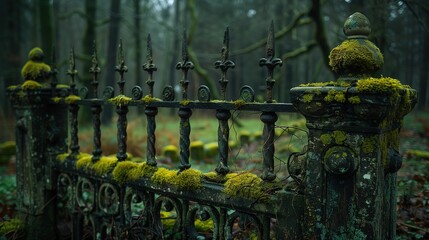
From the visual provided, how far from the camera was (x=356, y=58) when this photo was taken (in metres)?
1.86

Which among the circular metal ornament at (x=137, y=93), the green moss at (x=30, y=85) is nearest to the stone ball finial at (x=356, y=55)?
the circular metal ornament at (x=137, y=93)

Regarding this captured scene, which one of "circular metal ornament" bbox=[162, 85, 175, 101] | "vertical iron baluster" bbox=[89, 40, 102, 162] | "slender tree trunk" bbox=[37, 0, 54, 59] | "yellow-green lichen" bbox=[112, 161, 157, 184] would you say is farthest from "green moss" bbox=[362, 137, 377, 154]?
"slender tree trunk" bbox=[37, 0, 54, 59]

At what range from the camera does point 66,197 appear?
3850 mm

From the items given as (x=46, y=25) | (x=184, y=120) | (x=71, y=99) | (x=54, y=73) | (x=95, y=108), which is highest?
(x=46, y=25)

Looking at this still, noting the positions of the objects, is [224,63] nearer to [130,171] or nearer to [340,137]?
[340,137]

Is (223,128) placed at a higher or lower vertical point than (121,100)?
lower

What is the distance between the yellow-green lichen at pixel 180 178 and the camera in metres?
2.59

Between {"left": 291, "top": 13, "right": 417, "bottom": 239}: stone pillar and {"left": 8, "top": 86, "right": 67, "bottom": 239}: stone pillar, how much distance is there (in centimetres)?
305

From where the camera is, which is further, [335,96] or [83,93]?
[83,93]

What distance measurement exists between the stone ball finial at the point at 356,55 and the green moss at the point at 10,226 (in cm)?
378

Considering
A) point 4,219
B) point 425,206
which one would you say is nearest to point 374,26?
point 425,206

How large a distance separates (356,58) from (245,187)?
1.12 meters

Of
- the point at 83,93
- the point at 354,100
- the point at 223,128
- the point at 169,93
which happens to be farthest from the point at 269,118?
the point at 83,93

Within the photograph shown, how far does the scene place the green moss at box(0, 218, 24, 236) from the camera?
12.0 feet
